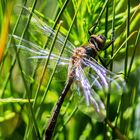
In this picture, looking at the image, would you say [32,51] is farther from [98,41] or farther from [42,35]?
[98,41]

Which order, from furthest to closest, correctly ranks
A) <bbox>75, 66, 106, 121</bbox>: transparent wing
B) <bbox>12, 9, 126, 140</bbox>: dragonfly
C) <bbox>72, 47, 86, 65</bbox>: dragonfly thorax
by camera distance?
<bbox>72, 47, 86, 65</bbox>: dragonfly thorax < <bbox>12, 9, 126, 140</bbox>: dragonfly < <bbox>75, 66, 106, 121</bbox>: transparent wing

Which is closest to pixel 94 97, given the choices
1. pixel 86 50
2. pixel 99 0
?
pixel 86 50

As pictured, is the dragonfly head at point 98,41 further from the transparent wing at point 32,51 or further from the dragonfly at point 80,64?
the transparent wing at point 32,51

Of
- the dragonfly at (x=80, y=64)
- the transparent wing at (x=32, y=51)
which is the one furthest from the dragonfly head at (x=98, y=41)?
the transparent wing at (x=32, y=51)

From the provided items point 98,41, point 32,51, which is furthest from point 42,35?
point 98,41

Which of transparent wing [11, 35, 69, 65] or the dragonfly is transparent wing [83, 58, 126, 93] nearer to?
the dragonfly

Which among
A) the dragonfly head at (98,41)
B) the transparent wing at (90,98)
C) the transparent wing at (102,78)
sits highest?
the dragonfly head at (98,41)

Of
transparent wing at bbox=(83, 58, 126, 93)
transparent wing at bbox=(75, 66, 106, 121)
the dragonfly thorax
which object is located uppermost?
the dragonfly thorax

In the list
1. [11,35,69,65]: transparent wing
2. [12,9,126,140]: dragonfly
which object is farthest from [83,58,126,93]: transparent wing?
[11,35,69,65]: transparent wing
